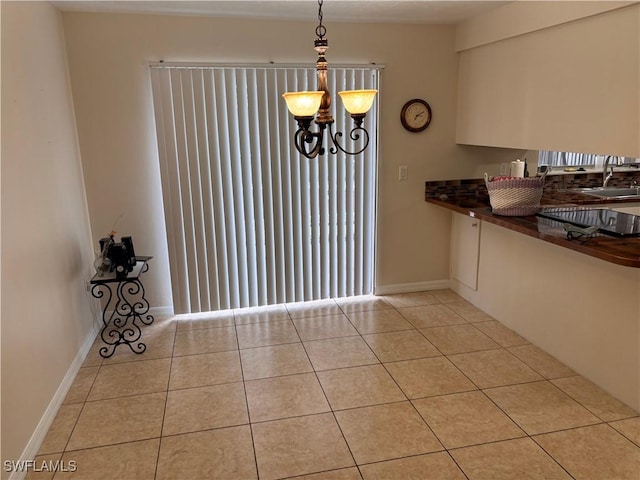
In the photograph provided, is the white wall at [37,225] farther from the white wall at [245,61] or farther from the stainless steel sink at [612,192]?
the stainless steel sink at [612,192]

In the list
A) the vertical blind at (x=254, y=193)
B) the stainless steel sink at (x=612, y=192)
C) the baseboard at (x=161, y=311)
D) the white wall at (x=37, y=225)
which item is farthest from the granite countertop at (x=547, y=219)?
the white wall at (x=37, y=225)

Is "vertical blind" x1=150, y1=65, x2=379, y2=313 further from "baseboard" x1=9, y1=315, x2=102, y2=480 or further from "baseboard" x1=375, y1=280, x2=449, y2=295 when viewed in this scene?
"baseboard" x1=9, y1=315, x2=102, y2=480

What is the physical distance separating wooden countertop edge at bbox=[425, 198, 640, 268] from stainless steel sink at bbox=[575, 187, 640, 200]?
1189 mm

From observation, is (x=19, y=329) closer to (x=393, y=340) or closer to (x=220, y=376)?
(x=220, y=376)

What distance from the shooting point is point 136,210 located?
3.67 m

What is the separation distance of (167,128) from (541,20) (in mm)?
2645

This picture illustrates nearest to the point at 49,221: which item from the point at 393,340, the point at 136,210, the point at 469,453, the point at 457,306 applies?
the point at 136,210

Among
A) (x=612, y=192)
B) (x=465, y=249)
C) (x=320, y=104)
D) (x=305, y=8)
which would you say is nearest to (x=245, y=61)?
(x=305, y=8)

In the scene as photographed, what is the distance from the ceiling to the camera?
10.3ft

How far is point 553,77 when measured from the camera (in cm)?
301

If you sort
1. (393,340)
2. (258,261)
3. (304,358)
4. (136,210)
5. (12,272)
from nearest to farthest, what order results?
(12,272)
(304,358)
(393,340)
(136,210)
(258,261)

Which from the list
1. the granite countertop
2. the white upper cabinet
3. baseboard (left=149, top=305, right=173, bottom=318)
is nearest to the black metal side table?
baseboard (left=149, top=305, right=173, bottom=318)

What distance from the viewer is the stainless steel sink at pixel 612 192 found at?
12.9ft

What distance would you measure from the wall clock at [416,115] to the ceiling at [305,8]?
66cm
